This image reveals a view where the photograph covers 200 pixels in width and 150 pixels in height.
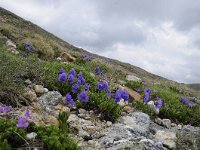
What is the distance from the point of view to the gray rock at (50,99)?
22.1ft

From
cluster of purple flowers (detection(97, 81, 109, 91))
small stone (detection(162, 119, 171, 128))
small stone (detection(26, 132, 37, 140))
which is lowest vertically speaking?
small stone (detection(26, 132, 37, 140))

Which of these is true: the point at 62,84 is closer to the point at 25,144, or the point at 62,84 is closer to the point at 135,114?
the point at 135,114

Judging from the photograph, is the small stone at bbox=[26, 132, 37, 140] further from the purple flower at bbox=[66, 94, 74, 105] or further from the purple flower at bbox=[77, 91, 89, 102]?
the purple flower at bbox=[77, 91, 89, 102]

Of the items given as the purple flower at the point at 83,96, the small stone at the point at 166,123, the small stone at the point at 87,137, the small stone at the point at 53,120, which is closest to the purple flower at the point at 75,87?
the purple flower at the point at 83,96

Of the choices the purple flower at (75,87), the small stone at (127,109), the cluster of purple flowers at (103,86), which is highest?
the cluster of purple flowers at (103,86)

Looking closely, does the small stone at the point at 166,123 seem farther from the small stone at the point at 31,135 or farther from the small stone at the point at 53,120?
the small stone at the point at 31,135

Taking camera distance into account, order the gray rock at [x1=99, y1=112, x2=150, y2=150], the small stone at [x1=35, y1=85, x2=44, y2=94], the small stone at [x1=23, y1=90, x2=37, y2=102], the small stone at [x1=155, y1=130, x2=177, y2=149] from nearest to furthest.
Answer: the gray rock at [x1=99, y1=112, x2=150, y2=150] → the small stone at [x1=155, y1=130, x2=177, y2=149] → the small stone at [x1=23, y1=90, x2=37, y2=102] → the small stone at [x1=35, y1=85, x2=44, y2=94]

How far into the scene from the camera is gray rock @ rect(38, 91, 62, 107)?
6.75 metres

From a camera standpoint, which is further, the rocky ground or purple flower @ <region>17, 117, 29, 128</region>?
the rocky ground

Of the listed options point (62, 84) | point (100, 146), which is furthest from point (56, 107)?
point (100, 146)

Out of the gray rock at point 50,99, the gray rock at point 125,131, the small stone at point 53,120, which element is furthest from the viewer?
the gray rock at point 50,99

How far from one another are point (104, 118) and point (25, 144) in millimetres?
2993

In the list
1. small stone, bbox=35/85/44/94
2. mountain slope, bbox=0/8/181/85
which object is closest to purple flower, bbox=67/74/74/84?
small stone, bbox=35/85/44/94

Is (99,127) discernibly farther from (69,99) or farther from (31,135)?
(31,135)
